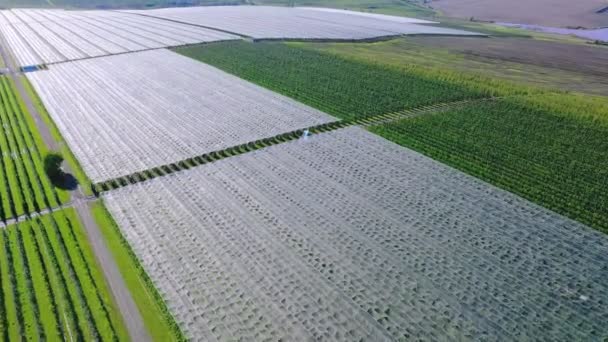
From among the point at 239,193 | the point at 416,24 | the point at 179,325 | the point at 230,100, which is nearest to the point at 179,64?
the point at 230,100

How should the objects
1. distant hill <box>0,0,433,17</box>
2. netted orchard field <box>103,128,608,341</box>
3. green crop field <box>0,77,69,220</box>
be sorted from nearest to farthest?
netted orchard field <box>103,128,608,341</box>
green crop field <box>0,77,69,220</box>
distant hill <box>0,0,433,17</box>

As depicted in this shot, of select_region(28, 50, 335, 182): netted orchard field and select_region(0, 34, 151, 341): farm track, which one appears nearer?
select_region(0, 34, 151, 341): farm track

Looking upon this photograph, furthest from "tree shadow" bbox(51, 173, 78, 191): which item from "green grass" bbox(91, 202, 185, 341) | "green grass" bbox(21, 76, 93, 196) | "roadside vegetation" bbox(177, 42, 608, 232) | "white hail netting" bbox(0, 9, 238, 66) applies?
"white hail netting" bbox(0, 9, 238, 66)

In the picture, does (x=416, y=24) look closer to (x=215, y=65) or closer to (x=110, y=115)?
(x=215, y=65)

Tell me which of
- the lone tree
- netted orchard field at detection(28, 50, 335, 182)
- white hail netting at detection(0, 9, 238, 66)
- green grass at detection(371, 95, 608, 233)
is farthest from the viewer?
white hail netting at detection(0, 9, 238, 66)

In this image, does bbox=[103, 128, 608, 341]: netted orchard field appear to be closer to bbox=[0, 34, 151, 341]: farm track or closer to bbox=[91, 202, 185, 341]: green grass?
bbox=[91, 202, 185, 341]: green grass

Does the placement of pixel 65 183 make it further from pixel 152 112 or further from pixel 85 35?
pixel 85 35

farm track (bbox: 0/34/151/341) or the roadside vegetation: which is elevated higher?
the roadside vegetation
